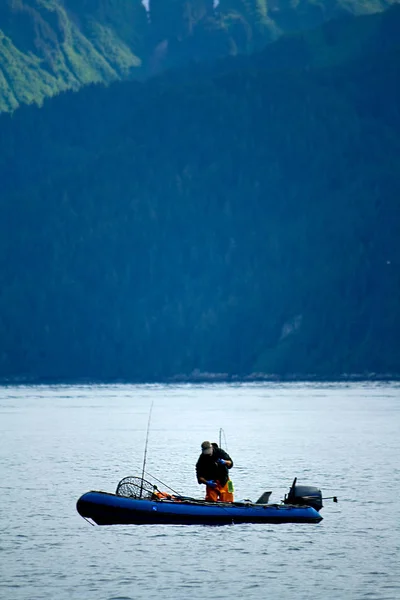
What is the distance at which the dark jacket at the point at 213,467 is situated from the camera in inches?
1901

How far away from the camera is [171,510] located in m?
48.1

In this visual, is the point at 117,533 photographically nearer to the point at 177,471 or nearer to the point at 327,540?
the point at 327,540

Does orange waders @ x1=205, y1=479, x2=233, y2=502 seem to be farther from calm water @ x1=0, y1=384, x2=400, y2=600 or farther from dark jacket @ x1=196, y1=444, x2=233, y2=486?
calm water @ x1=0, y1=384, x2=400, y2=600

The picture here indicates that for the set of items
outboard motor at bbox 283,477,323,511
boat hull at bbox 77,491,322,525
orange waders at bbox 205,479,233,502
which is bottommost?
boat hull at bbox 77,491,322,525

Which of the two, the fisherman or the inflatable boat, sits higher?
the fisherman

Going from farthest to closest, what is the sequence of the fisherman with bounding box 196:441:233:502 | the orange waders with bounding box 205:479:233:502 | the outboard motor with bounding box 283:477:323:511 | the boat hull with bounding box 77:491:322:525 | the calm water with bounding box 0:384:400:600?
the outboard motor with bounding box 283:477:323:511 → the orange waders with bounding box 205:479:233:502 → the fisherman with bounding box 196:441:233:502 → the boat hull with bounding box 77:491:322:525 → the calm water with bounding box 0:384:400:600

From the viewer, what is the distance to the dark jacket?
158 feet

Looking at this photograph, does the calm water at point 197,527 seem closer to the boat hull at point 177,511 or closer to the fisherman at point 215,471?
the boat hull at point 177,511

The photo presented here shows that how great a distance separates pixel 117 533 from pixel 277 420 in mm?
80558

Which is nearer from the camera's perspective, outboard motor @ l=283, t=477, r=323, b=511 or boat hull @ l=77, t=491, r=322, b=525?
boat hull @ l=77, t=491, r=322, b=525

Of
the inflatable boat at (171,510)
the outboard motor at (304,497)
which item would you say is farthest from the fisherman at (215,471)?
the outboard motor at (304,497)

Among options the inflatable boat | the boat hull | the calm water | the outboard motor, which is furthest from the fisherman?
the outboard motor

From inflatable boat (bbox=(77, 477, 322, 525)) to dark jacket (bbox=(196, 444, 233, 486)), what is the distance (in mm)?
887

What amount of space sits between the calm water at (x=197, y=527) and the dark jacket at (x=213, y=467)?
193 centimetres
